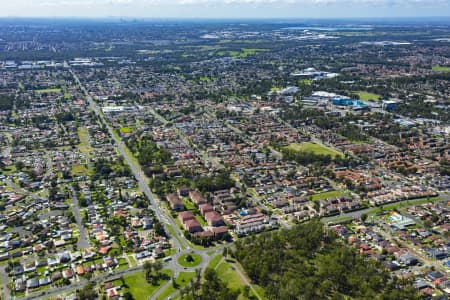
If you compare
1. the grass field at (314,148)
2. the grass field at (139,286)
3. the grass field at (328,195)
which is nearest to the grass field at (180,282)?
the grass field at (139,286)

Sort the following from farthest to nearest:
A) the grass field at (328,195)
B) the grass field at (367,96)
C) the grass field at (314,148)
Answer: the grass field at (367,96) → the grass field at (314,148) → the grass field at (328,195)

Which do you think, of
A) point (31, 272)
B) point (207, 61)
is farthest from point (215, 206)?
point (207, 61)

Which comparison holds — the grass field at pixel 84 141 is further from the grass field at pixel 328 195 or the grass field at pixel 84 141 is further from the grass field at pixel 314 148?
the grass field at pixel 328 195

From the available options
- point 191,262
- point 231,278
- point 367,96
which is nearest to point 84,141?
point 191,262

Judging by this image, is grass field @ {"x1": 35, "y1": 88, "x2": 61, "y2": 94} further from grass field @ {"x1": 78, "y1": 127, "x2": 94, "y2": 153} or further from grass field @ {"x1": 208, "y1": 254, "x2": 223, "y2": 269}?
grass field @ {"x1": 208, "y1": 254, "x2": 223, "y2": 269}

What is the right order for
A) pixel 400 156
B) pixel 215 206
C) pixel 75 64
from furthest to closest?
pixel 75 64
pixel 400 156
pixel 215 206

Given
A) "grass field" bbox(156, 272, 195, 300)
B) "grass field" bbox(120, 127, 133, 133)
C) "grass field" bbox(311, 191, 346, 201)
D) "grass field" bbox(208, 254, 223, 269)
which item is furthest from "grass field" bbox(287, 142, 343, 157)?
"grass field" bbox(156, 272, 195, 300)

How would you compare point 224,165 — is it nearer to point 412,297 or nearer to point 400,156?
point 400,156
